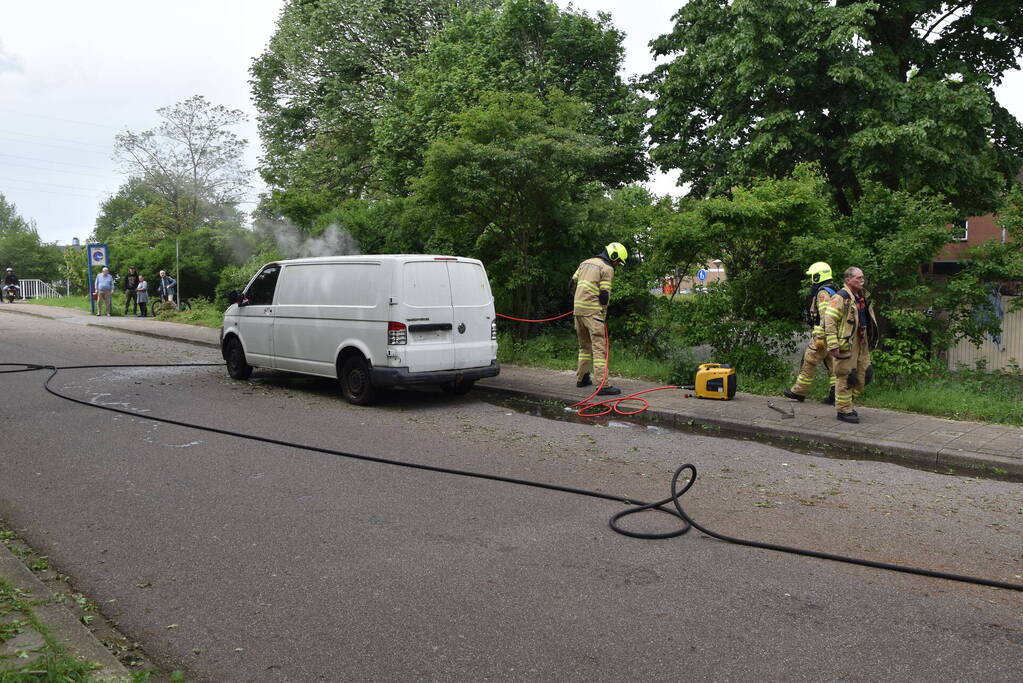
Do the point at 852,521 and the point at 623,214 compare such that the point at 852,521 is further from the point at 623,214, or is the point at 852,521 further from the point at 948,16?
the point at 948,16

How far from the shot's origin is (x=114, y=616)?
386 cm

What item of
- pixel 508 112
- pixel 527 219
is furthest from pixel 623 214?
pixel 508 112

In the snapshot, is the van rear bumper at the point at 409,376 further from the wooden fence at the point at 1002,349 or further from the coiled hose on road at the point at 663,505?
the wooden fence at the point at 1002,349

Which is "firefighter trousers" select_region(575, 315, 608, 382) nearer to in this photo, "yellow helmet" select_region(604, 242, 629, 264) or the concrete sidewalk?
the concrete sidewalk

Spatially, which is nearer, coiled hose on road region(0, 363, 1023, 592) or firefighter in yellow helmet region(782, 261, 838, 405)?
coiled hose on road region(0, 363, 1023, 592)

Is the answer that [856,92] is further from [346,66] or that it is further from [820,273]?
[346,66]

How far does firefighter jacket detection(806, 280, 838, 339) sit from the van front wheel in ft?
16.8

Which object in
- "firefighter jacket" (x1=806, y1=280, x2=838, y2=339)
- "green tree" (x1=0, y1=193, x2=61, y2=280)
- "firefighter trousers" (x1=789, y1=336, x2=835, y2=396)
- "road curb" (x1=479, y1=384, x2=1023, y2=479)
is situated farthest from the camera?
"green tree" (x1=0, y1=193, x2=61, y2=280)

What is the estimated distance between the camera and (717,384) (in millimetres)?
9828

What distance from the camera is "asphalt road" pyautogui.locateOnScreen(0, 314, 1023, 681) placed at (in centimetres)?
345

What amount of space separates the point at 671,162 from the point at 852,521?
1521 centimetres

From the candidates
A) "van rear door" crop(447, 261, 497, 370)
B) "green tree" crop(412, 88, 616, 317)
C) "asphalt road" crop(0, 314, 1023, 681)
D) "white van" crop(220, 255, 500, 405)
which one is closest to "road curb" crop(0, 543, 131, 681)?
"asphalt road" crop(0, 314, 1023, 681)

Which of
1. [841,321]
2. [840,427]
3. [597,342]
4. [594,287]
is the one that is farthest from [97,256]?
[840,427]

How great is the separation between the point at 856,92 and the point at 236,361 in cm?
1242
